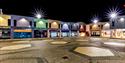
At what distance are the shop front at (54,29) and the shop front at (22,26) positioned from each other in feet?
26.0

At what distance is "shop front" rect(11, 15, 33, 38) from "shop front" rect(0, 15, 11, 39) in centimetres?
132

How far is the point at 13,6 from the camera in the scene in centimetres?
4453

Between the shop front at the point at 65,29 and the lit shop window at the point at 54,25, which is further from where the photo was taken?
the shop front at the point at 65,29

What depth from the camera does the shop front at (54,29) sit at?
40.5 m

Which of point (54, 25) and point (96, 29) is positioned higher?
point (54, 25)

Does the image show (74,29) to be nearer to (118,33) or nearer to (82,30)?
(82,30)

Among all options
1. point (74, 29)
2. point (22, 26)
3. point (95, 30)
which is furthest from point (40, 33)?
point (95, 30)

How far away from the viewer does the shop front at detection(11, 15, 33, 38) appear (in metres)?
31.9

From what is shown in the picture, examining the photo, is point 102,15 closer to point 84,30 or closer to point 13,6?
point 84,30

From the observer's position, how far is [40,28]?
37.2 metres

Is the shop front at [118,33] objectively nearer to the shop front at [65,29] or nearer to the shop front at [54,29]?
the shop front at [65,29]

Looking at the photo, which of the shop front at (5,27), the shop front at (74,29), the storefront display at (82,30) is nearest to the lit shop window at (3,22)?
the shop front at (5,27)

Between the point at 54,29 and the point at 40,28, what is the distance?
614cm

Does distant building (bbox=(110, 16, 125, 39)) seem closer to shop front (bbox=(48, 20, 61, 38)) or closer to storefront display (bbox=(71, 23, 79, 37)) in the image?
storefront display (bbox=(71, 23, 79, 37))
